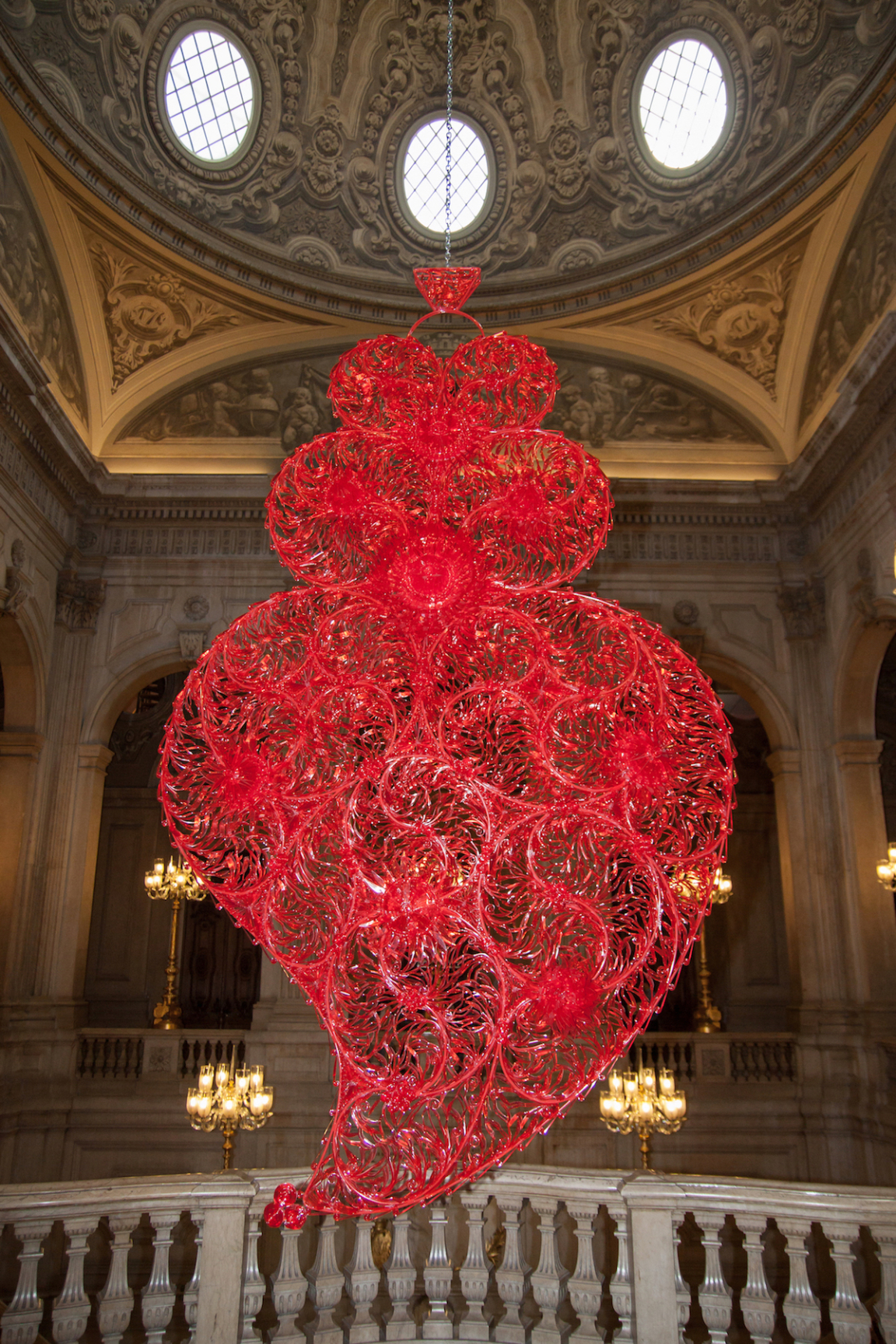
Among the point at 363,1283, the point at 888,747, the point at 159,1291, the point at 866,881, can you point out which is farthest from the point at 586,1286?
the point at 888,747

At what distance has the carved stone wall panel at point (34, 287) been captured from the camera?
11.2 meters

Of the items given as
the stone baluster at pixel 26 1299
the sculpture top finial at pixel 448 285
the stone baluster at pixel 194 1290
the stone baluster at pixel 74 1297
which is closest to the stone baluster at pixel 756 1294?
the stone baluster at pixel 194 1290

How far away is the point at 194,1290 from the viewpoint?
16.5ft

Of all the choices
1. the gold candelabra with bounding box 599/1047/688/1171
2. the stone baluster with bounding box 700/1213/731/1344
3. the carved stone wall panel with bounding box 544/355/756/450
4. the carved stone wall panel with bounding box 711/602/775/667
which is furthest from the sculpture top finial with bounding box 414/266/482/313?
the carved stone wall panel with bounding box 544/355/756/450

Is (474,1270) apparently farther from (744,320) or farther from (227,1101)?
(744,320)

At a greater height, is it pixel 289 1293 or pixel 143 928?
pixel 143 928

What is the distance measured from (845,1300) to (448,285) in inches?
220

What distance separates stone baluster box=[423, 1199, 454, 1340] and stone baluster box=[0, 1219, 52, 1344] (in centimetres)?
200

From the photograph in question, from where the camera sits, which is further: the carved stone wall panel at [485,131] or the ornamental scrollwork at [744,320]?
the ornamental scrollwork at [744,320]

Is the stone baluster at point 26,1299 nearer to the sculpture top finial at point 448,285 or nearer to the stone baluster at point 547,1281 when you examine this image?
the stone baluster at point 547,1281

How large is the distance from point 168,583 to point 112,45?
22.0 ft

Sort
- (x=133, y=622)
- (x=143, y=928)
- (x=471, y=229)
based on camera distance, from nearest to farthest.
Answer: (x=133, y=622) → (x=471, y=229) → (x=143, y=928)

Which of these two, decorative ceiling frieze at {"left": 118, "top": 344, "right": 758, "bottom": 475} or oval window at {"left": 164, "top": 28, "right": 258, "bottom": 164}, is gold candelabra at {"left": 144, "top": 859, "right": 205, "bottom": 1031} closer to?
decorative ceiling frieze at {"left": 118, "top": 344, "right": 758, "bottom": 475}

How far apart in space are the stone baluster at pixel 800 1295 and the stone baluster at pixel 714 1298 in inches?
12.1
